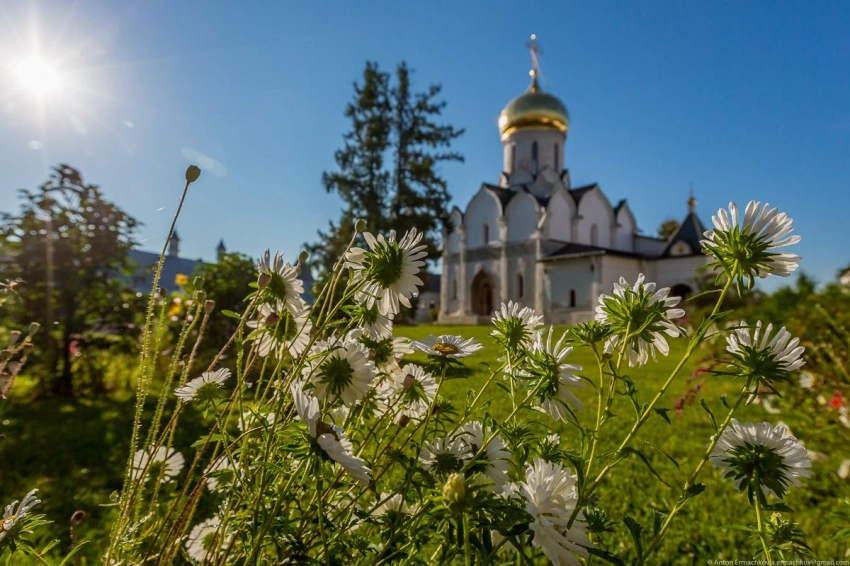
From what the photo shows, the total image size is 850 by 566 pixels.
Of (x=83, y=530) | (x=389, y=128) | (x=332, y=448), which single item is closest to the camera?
(x=332, y=448)

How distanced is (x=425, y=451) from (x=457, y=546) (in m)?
0.23

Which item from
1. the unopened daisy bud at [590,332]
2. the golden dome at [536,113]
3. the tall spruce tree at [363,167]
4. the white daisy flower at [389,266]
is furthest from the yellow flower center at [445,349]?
the golden dome at [536,113]

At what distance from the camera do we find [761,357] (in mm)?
779

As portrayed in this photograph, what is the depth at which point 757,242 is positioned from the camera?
78 centimetres

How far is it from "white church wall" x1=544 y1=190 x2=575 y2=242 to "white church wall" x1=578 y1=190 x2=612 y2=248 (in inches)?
18.4

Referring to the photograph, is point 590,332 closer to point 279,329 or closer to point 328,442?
point 328,442

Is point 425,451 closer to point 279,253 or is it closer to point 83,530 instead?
point 279,253

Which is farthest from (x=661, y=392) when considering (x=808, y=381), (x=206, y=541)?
(x=808, y=381)

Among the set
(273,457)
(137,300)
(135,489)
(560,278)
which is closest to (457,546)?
(273,457)

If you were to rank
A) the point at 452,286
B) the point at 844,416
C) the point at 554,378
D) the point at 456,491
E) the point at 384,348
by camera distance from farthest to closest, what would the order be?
the point at 452,286 → the point at 844,416 → the point at 384,348 → the point at 554,378 → the point at 456,491

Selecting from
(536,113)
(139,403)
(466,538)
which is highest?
(536,113)

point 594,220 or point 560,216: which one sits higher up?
point 594,220

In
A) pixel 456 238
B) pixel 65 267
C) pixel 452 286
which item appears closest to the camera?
pixel 65 267

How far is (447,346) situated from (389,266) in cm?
18
